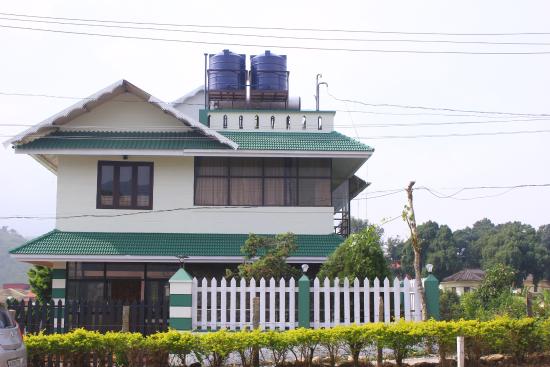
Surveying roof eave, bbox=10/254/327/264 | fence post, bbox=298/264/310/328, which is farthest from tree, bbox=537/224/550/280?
fence post, bbox=298/264/310/328

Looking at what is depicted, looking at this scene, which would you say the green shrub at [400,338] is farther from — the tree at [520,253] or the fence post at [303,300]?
the tree at [520,253]

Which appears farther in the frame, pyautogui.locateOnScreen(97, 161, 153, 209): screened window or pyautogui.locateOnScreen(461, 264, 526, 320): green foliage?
pyautogui.locateOnScreen(97, 161, 153, 209): screened window

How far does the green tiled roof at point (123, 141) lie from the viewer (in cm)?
2075

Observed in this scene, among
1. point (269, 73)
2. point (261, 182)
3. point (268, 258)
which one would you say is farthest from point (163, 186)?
point (269, 73)

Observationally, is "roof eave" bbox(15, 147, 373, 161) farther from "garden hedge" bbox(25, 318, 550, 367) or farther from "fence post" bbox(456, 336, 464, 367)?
"fence post" bbox(456, 336, 464, 367)

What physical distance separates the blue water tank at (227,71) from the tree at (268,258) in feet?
25.9

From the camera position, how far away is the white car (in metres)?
11.3

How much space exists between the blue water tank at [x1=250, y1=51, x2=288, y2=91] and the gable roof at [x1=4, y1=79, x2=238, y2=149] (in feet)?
15.7

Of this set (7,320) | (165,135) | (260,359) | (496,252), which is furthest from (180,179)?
(496,252)

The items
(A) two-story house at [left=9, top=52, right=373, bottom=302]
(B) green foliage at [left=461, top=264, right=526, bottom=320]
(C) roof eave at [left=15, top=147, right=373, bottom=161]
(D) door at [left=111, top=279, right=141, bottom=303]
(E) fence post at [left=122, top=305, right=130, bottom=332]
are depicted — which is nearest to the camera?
(E) fence post at [left=122, top=305, right=130, bottom=332]

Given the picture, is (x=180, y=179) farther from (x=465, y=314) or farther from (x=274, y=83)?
(x=465, y=314)

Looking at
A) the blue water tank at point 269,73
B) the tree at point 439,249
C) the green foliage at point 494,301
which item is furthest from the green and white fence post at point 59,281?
the tree at point 439,249

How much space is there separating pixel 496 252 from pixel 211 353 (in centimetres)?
6649

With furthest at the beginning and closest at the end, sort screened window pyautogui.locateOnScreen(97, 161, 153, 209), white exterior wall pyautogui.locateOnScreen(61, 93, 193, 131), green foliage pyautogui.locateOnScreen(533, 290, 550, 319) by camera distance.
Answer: white exterior wall pyautogui.locateOnScreen(61, 93, 193, 131), screened window pyautogui.locateOnScreen(97, 161, 153, 209), green foliage pyautogui.locateOnScreen(533, 290, 550, 319)
